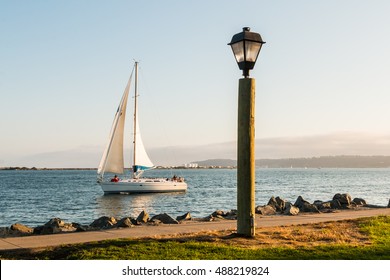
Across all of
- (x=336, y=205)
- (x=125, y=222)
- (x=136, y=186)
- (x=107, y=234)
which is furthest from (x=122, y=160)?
(x=107, y=234)

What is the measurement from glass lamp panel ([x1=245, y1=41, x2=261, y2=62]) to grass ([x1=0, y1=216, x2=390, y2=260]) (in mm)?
3684

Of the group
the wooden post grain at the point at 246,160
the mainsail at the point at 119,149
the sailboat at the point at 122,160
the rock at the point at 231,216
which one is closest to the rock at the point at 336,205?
the rock at the point at 231,216

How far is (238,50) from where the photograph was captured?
34.6ft

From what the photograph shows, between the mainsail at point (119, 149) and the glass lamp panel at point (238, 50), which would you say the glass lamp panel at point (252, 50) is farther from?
the mainsail at point (119, 149)

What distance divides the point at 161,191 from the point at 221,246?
162ft

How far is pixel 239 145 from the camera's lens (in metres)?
10.3

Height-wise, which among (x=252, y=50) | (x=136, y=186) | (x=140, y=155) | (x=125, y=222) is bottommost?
(x=136, y=186)

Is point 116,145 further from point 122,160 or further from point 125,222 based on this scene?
point 125,222

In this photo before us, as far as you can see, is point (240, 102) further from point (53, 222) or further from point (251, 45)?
point (53, 222)

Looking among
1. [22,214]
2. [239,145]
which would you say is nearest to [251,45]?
[239,145]

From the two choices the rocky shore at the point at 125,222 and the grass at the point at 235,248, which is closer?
the grass at the point at 235,248

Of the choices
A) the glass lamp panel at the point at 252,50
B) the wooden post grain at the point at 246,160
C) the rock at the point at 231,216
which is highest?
the glass lamp panel at the point at 252,50

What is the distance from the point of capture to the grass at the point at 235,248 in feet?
28.0

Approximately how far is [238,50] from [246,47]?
0.72ft
